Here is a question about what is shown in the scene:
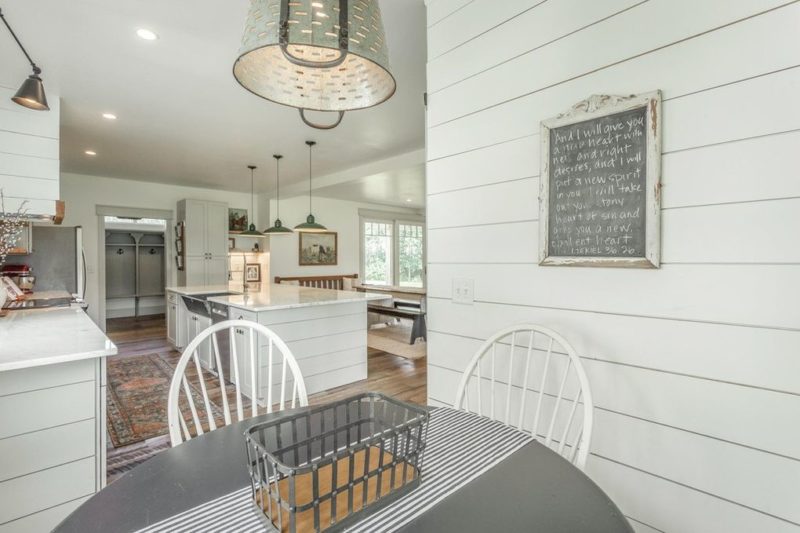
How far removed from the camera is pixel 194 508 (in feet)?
2.35

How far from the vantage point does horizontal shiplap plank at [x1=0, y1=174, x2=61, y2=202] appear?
109 inches

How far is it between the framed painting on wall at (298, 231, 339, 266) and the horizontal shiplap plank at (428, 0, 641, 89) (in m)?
6.14

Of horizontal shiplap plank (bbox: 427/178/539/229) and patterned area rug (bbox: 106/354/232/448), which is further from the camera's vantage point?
patterned area rug (bbox: 106/354/232/448)

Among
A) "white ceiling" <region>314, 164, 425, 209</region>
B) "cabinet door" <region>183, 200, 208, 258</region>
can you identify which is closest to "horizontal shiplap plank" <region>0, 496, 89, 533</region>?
"white ceiling" <region>314, 164, 425, 209</region>

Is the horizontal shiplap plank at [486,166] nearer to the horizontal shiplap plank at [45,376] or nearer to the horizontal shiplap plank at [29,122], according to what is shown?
the horizontal shiplap plank at [45,376]

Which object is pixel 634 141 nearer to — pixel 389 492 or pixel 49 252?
pixel 389 492

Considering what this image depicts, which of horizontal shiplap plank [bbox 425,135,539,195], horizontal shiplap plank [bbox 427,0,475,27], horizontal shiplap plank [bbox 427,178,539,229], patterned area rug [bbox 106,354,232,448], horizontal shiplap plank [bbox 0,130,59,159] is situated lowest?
patterned area rug [bbox 106,354,232,448]

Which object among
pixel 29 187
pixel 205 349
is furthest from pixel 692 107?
pixel 205 349

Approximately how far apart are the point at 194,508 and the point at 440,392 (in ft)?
4.29

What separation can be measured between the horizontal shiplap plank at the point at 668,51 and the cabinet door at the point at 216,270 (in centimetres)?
586

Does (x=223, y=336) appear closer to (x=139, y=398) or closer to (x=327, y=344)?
(x=139, y=398)

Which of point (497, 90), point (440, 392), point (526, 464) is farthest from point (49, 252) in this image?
point (526, 464)

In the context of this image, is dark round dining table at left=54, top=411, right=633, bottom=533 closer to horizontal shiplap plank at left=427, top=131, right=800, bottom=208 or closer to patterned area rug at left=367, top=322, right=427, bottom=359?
horizontal shiplap plank at left=427, top=131, right=800, bottom=208

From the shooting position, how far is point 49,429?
1.54m
